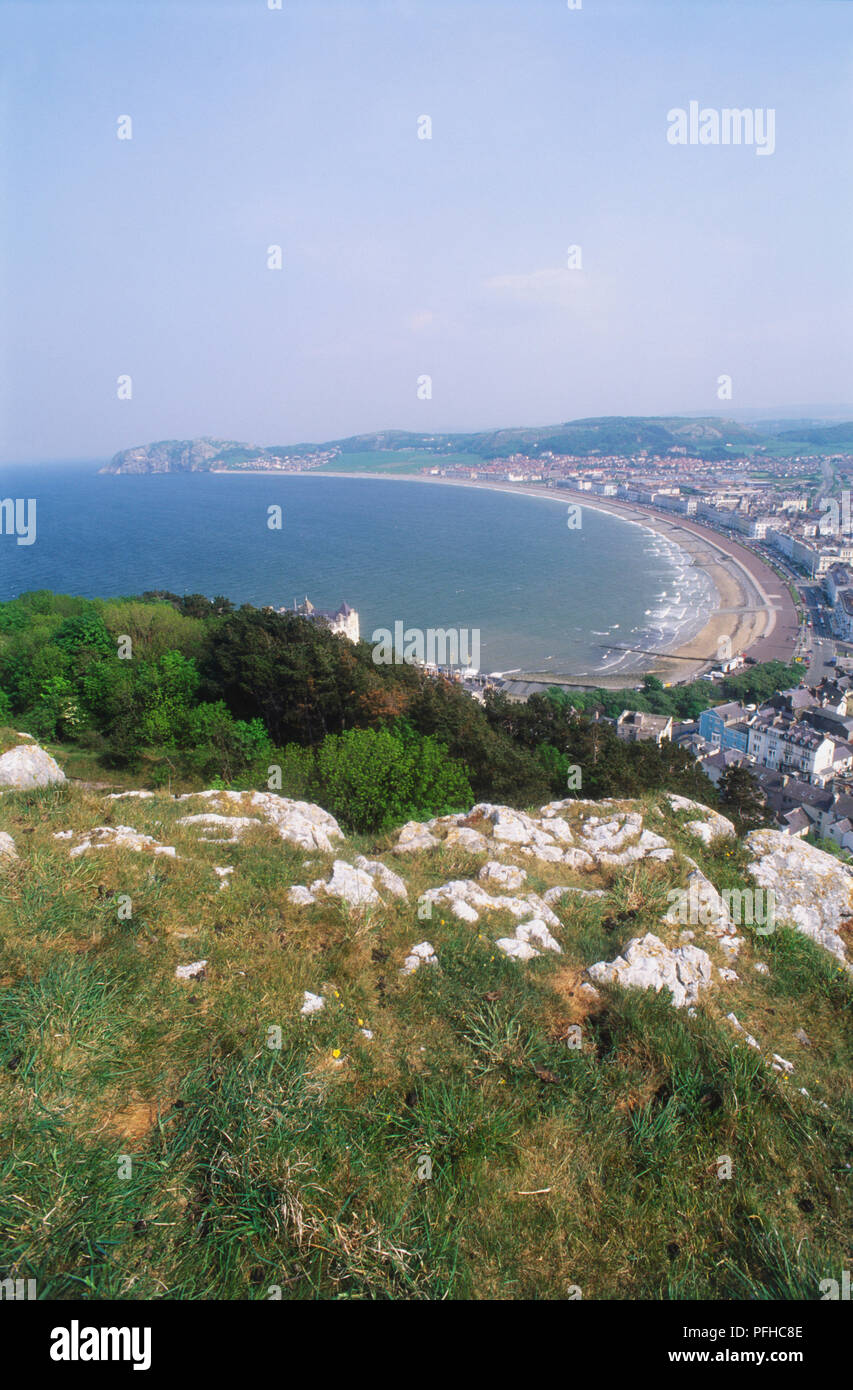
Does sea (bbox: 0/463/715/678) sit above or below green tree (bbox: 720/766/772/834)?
above

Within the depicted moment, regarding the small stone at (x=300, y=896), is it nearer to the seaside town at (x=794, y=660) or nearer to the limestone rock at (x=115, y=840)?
the limestone rock at (x=115, y=840)

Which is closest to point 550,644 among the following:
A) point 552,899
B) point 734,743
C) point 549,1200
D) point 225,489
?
point 734,743

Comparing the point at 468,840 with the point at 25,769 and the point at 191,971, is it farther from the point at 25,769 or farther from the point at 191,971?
the point at 25,769

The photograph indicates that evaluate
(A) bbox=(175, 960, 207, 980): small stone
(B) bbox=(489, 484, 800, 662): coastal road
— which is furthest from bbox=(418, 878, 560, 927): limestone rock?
(B) bbox=(489, 484, 800, 662): coastal road

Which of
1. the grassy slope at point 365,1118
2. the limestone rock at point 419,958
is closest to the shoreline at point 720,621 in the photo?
the limestone rock at point 419,958

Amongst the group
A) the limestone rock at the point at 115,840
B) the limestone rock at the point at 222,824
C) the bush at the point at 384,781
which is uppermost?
the limestone rock at the point at 115,840

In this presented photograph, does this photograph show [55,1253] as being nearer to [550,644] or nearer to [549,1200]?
[549,1200]

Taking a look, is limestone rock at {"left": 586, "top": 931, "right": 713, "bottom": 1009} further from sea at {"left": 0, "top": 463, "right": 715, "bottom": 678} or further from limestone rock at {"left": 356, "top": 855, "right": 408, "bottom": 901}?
sea at {"left": 0, "top": 463, "right": 715, "bottom": 678}
